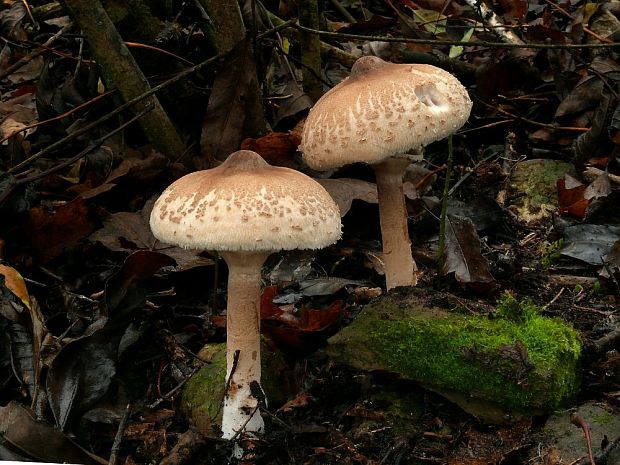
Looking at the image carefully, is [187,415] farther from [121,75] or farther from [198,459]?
[121,75]

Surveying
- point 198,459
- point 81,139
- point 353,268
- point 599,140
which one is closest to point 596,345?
point 353,268

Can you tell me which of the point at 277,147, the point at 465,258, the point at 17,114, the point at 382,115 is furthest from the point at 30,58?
the point at 465,258

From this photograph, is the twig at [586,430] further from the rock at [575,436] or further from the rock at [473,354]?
the rock at [473,354]

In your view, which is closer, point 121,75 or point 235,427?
point 235,427

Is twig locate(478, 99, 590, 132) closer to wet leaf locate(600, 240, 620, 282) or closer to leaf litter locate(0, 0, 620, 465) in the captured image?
leaf litter locate(0, 0, 620, 465)

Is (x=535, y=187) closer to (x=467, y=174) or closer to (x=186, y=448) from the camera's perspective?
(x=467, y=174)

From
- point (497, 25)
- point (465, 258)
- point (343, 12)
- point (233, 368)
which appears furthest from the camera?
point (343, 12)

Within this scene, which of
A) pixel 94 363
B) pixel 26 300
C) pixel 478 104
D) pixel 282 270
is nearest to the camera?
pixel 26 300

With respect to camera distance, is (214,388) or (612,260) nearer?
(214,388)
